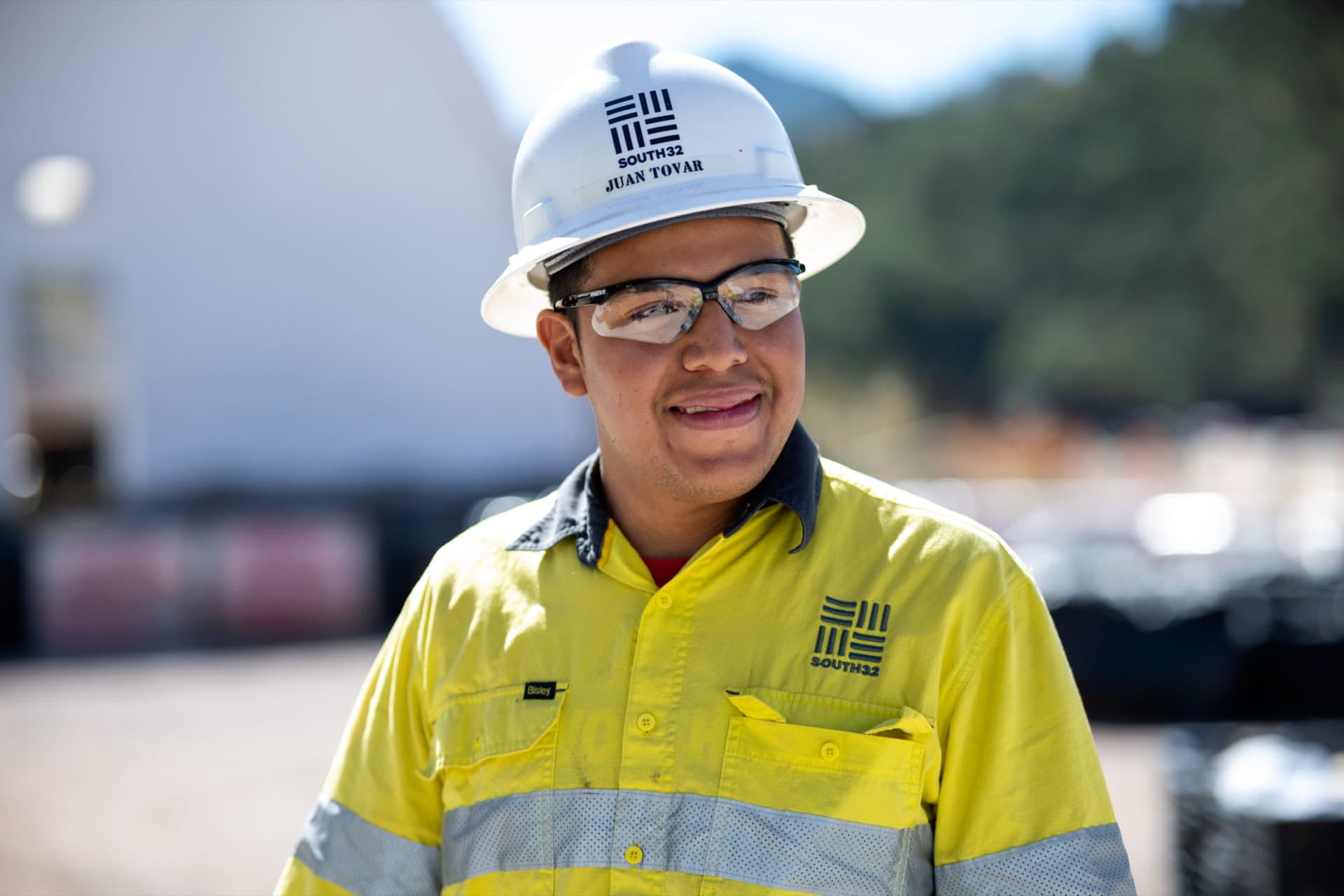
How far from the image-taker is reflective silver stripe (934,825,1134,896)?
1.88m

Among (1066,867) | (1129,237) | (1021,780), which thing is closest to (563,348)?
(1021,780)

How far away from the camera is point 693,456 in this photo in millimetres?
2178

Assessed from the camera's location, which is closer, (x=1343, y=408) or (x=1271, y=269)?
(x=1343, y=408)

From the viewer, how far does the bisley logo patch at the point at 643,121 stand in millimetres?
2311

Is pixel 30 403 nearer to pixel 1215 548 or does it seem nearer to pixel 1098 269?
pixel 1215 548

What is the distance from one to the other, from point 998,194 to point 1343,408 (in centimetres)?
1877

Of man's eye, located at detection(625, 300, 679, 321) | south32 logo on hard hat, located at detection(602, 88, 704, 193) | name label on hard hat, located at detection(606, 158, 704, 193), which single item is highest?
south32 logo on hard hat, located at detection(602, 88, 704, 193)

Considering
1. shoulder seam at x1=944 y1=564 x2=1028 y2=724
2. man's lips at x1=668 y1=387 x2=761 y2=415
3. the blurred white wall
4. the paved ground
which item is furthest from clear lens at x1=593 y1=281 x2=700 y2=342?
the blurred white wall

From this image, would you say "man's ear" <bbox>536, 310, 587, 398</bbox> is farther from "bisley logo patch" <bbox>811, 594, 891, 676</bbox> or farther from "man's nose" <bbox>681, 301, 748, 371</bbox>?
"bisley logo patch" <bbox>811, 594, 891, 676</bbox>

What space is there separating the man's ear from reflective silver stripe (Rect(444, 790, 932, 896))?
30.6 inches

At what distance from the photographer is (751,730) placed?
200 cm

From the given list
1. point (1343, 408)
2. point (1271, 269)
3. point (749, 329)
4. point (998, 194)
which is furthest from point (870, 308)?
point (749, 329)

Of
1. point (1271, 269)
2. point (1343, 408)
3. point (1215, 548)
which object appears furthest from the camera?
point (1271, 269)

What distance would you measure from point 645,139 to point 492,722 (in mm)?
1038
